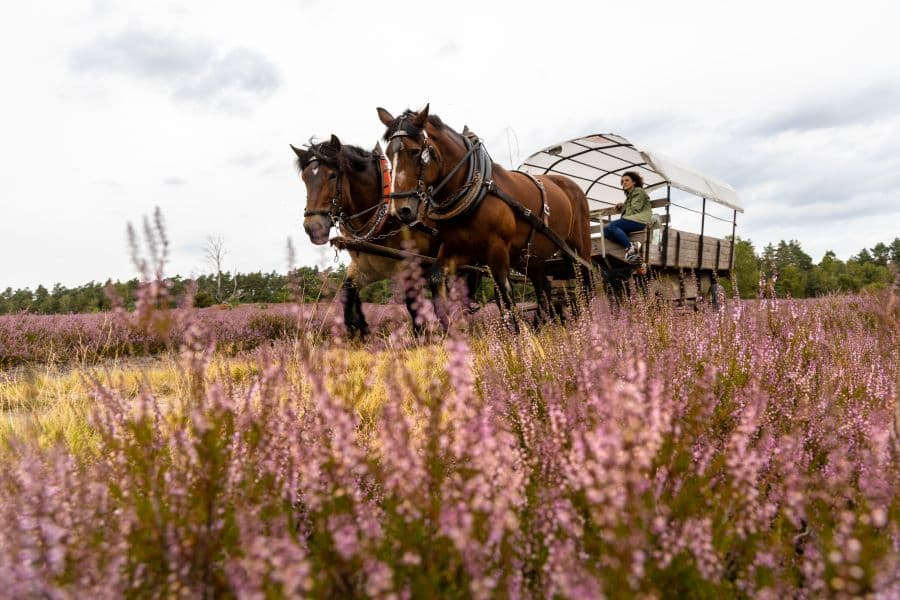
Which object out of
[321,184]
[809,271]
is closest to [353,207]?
[321,184]

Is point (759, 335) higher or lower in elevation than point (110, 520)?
higher

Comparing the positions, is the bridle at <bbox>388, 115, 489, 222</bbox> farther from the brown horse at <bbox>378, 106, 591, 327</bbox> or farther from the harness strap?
the harness strap

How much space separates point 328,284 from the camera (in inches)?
157

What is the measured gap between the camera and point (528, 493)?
187 centimetres

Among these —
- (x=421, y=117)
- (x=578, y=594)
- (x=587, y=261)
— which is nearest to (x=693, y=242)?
(x=587, y=261)

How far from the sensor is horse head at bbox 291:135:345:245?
20.4ft

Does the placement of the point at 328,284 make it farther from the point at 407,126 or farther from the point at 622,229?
the point at 622,229

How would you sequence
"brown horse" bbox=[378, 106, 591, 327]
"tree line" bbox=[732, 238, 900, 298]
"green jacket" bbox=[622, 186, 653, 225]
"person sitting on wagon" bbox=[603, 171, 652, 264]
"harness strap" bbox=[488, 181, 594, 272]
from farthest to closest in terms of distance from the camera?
"tree line" bbox=[732, 238, 900, 298] < "green jacket" bbox=[622, 186, 653, 225] < "person sitting on wagon" bbox=[603, 171, 652, 264] < "harness strap" bbox=[488, 181, 594, 272] < "brown horse" bbox=[378, 106, 591, 327]

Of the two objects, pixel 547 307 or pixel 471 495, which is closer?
pixel 471 495

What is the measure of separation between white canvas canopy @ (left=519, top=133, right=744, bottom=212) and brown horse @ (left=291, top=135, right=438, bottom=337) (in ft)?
13.3

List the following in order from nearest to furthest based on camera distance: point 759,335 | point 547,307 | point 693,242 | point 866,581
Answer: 1. point 866,581
2. point 759,335
3. point 547,307
4. point 693,242

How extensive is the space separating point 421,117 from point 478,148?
87cm

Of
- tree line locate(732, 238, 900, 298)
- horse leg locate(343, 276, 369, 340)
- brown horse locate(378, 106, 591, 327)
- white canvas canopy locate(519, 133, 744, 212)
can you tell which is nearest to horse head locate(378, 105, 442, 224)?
brown horse locate(378, 106, 591, 327)

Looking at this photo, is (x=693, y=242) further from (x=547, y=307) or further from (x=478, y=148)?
(x=478, y=148)
